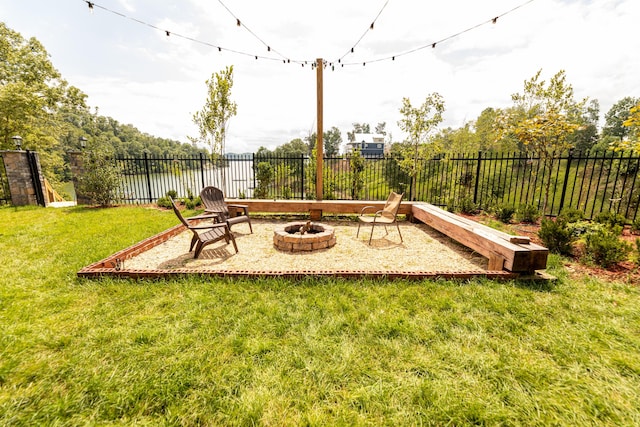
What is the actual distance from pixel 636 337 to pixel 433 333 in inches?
60.0

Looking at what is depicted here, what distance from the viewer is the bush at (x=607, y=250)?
3162 millimetres

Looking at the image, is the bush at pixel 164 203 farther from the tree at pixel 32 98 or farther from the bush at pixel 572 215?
the tree at pixel 32 98

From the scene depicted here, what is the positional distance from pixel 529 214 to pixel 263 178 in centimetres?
784

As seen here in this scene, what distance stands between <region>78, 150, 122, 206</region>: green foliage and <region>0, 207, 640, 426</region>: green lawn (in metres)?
5.93

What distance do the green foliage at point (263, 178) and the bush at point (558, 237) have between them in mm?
7767

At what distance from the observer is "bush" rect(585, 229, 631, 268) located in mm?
3162

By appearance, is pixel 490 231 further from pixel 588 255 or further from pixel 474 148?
pixel 474 148

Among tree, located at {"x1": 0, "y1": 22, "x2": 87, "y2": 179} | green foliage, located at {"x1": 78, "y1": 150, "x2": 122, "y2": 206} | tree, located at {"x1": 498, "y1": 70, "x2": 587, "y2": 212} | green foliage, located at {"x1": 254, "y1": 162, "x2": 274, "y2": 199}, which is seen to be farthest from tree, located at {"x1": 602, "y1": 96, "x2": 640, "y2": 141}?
tree, located at {"x1": 0, "y1": 22, "x2": 87, "y2": 179}

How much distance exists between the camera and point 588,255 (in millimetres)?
3430

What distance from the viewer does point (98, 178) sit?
7.69m

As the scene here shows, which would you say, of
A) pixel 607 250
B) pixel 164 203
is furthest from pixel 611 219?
pixel 164 203

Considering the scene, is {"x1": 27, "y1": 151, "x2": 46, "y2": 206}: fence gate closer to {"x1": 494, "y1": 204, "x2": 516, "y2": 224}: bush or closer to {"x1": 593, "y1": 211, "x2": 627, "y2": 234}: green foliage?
{"x1": 494, "y1": 204, "x2": 516, "y2": 224}: bush

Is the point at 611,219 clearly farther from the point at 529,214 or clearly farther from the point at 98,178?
the point at 98,178

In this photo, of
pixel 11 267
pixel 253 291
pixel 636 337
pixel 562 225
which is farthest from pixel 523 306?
pixel 11 267
